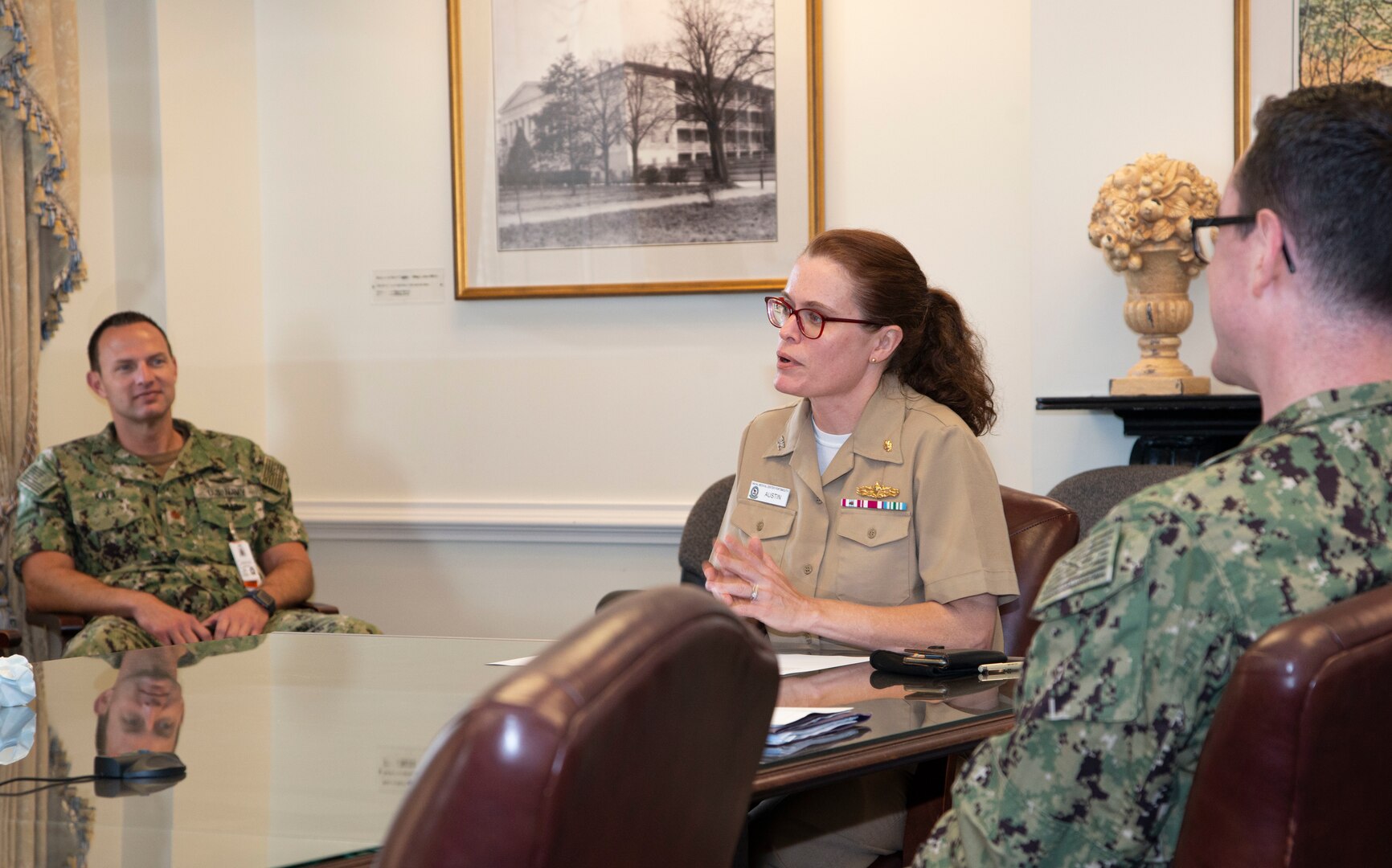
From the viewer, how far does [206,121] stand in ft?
16.0

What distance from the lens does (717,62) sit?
14.8 feet

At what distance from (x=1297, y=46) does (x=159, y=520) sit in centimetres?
369

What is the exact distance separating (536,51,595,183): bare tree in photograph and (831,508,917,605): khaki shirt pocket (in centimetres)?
257

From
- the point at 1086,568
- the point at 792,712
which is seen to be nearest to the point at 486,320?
the point at 792,712

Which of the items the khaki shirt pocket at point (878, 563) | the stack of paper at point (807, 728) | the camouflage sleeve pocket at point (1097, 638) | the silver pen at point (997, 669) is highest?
the camouflage sleeve pocket at point (1097, 638)

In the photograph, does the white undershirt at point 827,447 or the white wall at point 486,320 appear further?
the white wall at point 486,320

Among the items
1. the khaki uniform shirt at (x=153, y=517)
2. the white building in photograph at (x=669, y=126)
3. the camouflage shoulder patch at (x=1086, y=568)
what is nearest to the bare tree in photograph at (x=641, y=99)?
the white building in photograph at (x=669, y=126)

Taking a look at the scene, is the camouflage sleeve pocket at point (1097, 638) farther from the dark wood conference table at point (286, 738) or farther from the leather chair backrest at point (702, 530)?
the leather chair backrest at point (702, 530)

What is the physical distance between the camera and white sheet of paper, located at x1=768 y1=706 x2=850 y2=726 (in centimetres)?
166

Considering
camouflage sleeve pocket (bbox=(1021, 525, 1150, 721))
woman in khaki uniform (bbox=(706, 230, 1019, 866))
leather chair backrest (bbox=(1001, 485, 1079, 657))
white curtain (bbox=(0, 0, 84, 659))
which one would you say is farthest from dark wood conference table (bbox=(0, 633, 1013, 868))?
white curtain (bbox=(0, 0, 84, 659))

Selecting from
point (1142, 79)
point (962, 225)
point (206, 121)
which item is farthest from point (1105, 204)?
point (206, 121)

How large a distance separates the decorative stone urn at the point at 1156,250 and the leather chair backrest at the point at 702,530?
118 centimetres

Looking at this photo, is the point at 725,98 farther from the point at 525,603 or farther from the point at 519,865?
the point at 519,865

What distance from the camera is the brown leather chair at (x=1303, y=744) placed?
97 cm
